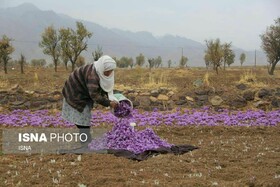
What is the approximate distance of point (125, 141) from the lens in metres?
8.57

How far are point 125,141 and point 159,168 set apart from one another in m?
1.69

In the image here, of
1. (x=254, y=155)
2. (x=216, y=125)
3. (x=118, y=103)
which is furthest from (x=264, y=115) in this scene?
(x=118, y=103)

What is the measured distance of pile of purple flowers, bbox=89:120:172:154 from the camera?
8523 mm

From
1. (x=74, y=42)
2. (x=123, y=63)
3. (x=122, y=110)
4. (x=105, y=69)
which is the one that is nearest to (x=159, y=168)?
(x=122, y=110)

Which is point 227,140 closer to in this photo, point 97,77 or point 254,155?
point 254,155

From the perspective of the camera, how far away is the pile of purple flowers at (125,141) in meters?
8.52

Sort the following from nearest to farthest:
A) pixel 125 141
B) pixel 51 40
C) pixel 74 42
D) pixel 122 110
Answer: pixel 125 141 → pixel 122 110 → pixel 74 42 → pixel 51 40

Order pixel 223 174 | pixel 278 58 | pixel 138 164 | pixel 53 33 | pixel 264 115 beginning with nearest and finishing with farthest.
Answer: pixel 223 174
pixel 138 164
pixel 264 115
pixel 278 58
pixel 53 33

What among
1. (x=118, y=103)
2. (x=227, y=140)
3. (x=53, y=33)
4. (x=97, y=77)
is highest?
(x=53, y=33)

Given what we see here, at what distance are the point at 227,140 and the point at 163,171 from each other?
4.02 metres

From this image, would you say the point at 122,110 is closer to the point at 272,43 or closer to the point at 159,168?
the point at 159,168

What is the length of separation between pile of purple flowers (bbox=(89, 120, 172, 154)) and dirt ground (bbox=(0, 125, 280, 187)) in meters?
0.50

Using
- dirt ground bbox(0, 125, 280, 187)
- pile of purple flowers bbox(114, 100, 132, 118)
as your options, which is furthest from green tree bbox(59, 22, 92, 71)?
dirt ground bbox(0, 125, 280, 187)

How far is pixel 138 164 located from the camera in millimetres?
7434
